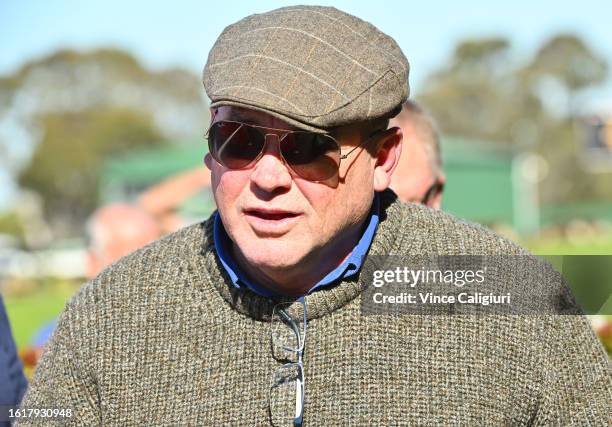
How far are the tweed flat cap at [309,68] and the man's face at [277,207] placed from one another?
6 cm

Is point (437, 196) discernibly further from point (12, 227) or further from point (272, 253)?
point (12, 227)

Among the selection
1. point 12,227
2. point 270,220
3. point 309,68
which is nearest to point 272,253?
point 270,220

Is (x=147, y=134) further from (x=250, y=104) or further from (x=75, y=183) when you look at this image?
(x=250, y=104)

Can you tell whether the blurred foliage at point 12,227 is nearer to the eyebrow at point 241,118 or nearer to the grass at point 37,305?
the grass at point 37,305

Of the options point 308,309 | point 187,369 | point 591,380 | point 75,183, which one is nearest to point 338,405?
point 308,309

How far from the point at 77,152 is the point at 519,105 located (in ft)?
98.2

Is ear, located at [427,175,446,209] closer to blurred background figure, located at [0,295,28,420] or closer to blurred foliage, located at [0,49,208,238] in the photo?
blurred background figure, located at [0,295,28,420]

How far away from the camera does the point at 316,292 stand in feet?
7.63

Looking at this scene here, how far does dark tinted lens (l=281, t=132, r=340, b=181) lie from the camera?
218 cm

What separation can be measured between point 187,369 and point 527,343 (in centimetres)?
84

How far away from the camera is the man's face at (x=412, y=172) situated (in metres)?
3.77

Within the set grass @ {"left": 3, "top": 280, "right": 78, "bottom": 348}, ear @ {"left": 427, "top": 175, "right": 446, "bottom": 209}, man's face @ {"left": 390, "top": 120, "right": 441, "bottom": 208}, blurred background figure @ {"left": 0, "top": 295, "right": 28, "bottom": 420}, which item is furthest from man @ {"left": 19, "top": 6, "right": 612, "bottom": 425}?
grass @ {"left": 3, "top": 280, "right": 78, "bottom": 348}

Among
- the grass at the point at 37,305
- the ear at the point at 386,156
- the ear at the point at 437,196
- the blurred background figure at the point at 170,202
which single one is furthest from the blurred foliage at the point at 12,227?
the ear at the point at 386,156

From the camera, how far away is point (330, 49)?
2234mm
